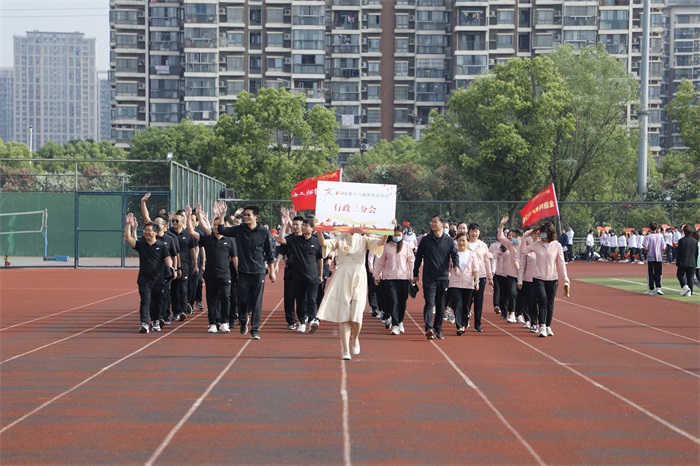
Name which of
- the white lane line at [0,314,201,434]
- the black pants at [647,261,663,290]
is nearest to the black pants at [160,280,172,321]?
the white lane line at [0,314,201,434]

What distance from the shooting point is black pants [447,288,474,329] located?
15648mm

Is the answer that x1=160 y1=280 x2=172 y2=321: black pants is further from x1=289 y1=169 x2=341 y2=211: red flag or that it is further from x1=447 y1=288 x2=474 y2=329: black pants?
x1=289 y1=169 x2=341 y2=211: red flag

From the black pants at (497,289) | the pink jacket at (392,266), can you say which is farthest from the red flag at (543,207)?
the pink jacket at (392,266)

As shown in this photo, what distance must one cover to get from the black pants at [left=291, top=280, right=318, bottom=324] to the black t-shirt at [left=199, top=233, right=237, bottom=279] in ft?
3.58

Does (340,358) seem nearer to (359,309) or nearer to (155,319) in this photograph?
(359,309)

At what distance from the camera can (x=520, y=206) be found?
45719 mm

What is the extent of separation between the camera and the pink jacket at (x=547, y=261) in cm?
1548

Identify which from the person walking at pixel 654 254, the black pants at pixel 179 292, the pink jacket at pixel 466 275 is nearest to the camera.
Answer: the pink jacket at pixel 466 275

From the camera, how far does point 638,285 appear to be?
30.4m

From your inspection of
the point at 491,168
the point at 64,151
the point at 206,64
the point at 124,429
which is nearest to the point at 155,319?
the point at 124,429

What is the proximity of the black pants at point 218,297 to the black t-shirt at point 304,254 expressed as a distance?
1132 mm

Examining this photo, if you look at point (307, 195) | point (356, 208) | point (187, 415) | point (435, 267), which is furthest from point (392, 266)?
point (307, 195)

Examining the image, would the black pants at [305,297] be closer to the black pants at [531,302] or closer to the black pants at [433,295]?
the black pants at [433,295]

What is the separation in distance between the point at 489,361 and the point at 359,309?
175 cm
